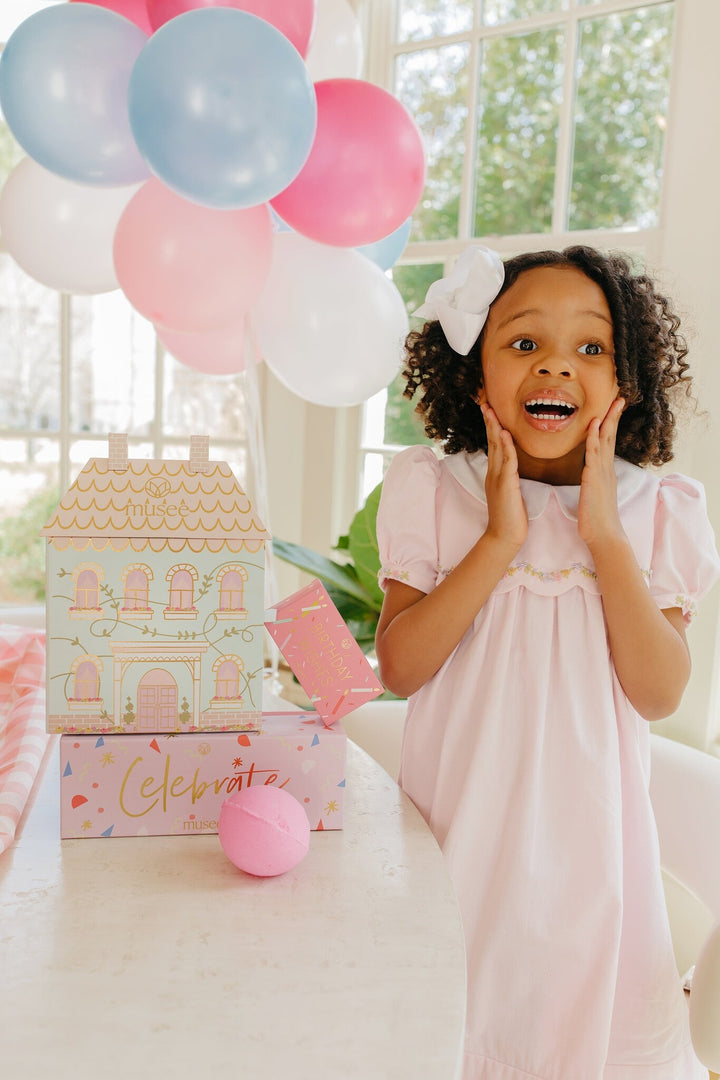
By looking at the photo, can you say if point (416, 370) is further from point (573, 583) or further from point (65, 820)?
point (65, 820)

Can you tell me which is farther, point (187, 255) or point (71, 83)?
point (187, 255)

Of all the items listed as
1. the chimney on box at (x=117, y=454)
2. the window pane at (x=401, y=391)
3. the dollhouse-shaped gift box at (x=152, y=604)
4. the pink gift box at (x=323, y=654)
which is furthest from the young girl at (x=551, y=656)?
the window pane at (x=401, y=391)

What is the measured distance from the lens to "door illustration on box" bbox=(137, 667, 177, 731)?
2.89 feet

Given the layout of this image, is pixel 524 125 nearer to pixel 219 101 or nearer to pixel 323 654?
pixel 219 101

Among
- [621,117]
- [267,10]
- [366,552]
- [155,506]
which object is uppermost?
[621,117]

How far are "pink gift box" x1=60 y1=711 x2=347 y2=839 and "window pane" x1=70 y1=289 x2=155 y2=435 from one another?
2348 millimetres

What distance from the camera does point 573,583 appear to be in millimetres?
1083

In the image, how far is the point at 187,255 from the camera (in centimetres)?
154

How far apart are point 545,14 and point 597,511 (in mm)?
1789

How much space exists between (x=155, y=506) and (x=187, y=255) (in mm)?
800

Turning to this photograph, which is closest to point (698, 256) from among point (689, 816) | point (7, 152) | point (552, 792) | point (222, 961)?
point (689, 816)

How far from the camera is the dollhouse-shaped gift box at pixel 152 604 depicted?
87cm

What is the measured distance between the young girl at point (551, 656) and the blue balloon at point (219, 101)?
39 cm

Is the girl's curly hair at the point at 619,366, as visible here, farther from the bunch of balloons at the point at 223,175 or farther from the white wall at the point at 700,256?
the white wall at the point at 700,256
